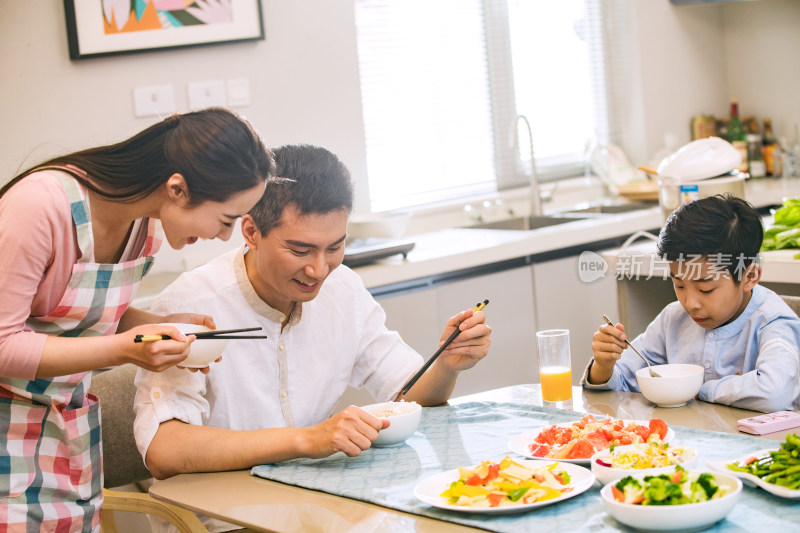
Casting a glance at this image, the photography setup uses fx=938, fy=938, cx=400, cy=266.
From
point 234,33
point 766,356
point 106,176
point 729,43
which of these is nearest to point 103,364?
point 106,176

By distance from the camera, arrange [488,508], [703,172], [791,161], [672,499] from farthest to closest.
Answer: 1. [791,161]
2. [703,172]
3. [488,508]
4. [672,499]

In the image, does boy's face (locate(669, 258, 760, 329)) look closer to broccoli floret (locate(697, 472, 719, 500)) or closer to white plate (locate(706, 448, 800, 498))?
white plate (locate(706, 448, 800, 498))

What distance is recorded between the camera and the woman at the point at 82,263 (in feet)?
4.57

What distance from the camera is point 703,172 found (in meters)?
2.82

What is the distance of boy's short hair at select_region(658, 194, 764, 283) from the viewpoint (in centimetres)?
190

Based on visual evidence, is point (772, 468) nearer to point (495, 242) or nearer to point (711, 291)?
point (711, 291)

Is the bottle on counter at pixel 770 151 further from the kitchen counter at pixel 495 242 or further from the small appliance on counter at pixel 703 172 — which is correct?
the small appliance on counter at pixel 703 172

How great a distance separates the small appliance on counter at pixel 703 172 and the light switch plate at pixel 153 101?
5.32ft

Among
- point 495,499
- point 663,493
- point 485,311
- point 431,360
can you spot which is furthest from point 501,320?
point 663,493

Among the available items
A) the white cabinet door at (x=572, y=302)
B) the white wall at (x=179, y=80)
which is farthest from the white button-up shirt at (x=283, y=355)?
the white cabinet door at (x=572, y=302)

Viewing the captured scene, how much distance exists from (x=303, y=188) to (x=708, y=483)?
2.95ft

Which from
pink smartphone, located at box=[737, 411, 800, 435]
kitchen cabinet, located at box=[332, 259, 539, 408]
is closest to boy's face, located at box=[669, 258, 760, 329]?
pink smartphone, located at box=[737, 411, 800, 435]

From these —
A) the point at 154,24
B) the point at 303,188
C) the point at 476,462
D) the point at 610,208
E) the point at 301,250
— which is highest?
the point at 154,24

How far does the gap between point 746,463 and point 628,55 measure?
143 inches
